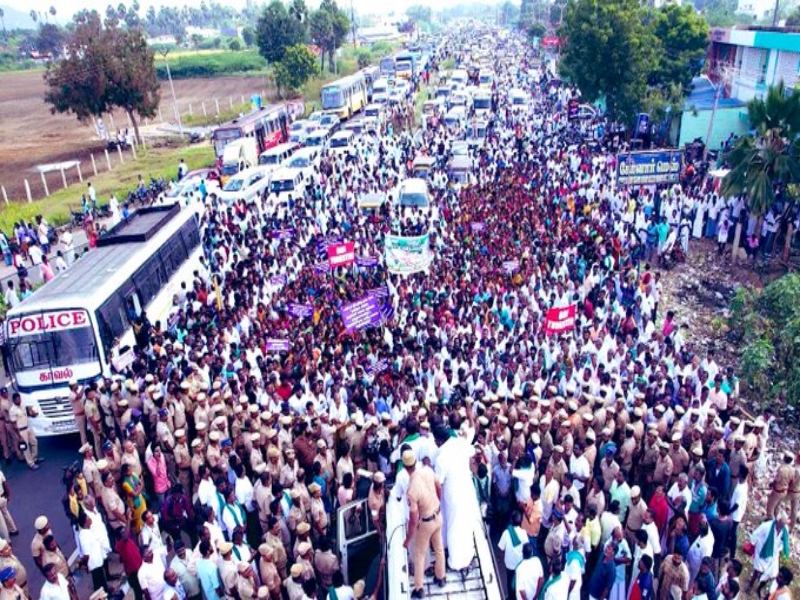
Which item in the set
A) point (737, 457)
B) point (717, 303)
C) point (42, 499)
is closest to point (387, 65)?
point (717, 303)

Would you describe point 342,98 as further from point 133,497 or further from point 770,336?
point 133,497

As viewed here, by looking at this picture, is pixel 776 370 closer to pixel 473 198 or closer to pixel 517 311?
pixel 517 311

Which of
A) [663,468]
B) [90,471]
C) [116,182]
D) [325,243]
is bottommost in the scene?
[116,182]

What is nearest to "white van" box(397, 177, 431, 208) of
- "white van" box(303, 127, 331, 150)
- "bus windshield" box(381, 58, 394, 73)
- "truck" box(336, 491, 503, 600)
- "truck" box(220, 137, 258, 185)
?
"truck" box(220, 137, 258, 185)

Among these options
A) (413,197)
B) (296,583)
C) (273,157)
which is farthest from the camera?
(273,157)

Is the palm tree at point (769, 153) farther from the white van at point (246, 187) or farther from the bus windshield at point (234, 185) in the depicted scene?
the bus windshield at point (234, 185)

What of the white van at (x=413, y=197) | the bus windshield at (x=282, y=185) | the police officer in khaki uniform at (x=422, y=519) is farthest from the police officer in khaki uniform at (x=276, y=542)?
the bus windshield at (x=282, y=185)


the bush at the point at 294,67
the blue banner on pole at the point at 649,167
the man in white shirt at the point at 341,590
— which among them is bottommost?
the man in white shirt at the point at 341,590

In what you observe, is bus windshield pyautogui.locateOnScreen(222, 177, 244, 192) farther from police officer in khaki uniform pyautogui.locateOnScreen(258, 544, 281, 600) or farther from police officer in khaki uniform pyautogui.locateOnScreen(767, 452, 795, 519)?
police officer in khaki uniform pyautogui.locateOnScreen(767, 452, 795, 519)
